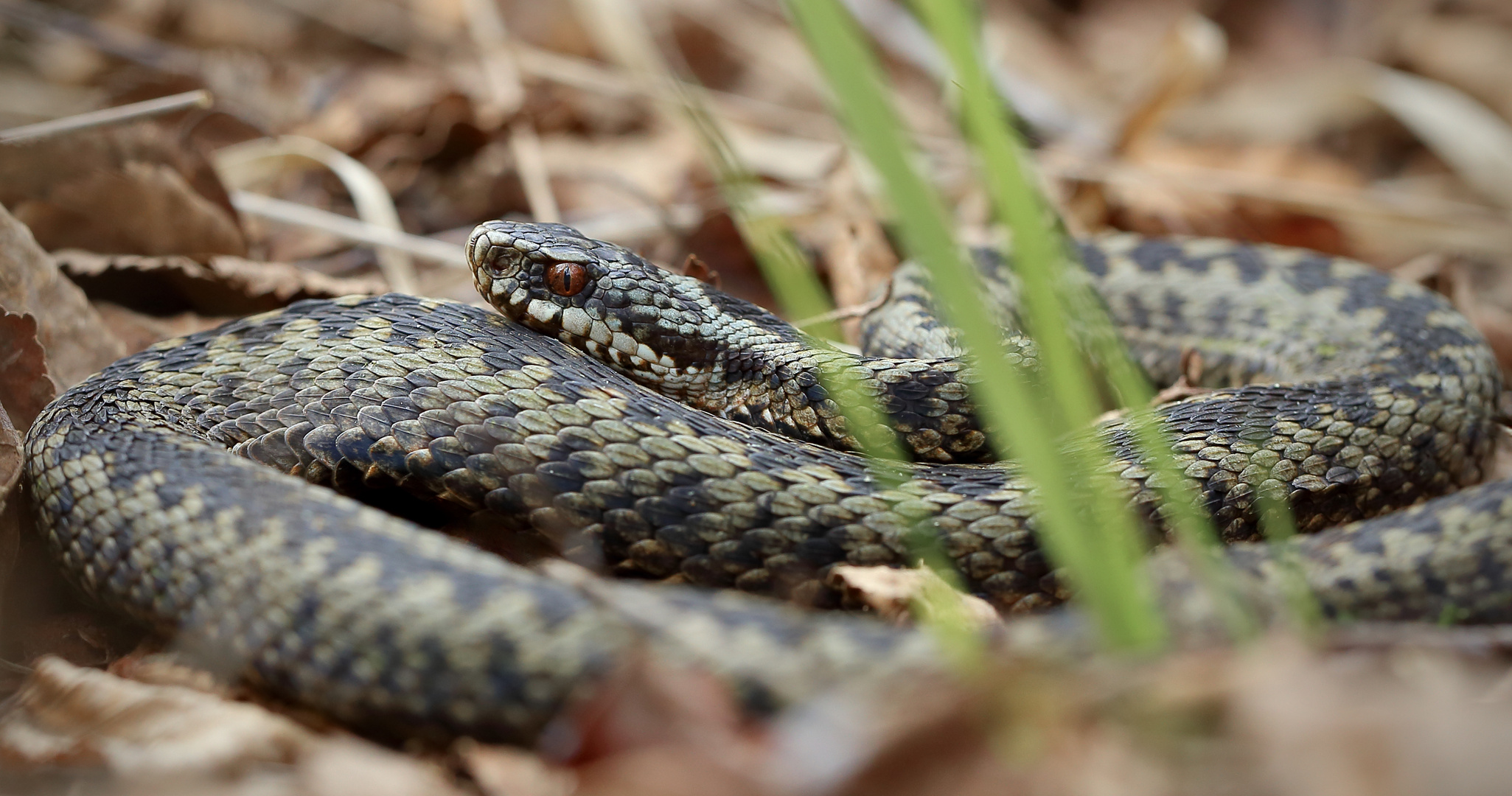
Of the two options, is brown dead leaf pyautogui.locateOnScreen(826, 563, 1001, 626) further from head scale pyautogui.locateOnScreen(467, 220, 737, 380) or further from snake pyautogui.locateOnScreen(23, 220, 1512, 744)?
head scale pyautogui.locateOnScreen(467, 220, 737, 380)

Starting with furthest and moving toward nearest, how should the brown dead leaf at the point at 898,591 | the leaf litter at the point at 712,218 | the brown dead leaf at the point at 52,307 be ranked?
the brown dead leaf at the point at 52,307
the brown dead leaf at the point at 898,591
the leaf litter at the point at 712,218

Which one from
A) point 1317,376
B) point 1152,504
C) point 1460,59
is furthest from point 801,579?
point 1460,59

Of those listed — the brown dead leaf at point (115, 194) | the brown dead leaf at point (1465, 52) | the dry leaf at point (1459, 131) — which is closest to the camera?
the brown dead leaf at point (115, 194)

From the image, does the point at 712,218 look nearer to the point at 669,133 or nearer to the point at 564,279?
the point at 564,279

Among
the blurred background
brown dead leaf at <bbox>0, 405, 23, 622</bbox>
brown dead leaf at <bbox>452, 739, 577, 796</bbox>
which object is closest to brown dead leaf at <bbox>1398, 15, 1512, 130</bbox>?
the blurred background

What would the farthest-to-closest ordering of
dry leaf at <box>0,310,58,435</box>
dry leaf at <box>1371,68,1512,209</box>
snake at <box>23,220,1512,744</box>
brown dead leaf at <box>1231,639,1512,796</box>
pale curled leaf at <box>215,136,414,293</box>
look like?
dry leaf at <box>1371,68,1512,209</box> < pale curled leaf at <box>215,136,414,293</box> < dry leaf at <box>0,310,58,435</box> < snake at <box>23,220,1512,744</box> < brown dead leaf at <box>1231,639,1512,796</box>

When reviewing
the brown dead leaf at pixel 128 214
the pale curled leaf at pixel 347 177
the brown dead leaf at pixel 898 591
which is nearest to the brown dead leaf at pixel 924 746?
the brown dead leaf at pixel 898 591

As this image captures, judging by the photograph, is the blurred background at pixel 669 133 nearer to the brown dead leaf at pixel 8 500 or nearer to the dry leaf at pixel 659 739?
the brown dead leaf at pixel 8 500
